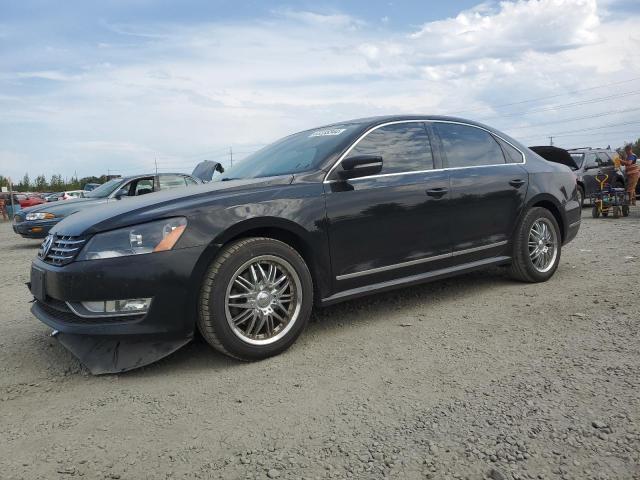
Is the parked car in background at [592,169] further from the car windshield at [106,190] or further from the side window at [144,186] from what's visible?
the car windshield at [106,190]

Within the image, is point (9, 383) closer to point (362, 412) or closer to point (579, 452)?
point (362, 412)

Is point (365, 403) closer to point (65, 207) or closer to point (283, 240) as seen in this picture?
point (283, 240)

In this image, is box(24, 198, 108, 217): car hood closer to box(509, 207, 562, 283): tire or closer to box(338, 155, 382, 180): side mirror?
box(338, 155, 382, 180): side mirror

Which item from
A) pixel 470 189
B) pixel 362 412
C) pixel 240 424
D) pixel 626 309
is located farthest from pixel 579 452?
pixel 470 189

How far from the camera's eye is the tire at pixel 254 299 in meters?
3.14

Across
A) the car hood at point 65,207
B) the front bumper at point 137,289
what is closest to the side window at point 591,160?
the car hood at point 65,207

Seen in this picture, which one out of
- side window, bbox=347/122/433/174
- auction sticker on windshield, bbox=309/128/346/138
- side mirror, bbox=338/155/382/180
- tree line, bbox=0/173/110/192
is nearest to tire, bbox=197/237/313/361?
side mirror, bbox=338/155/382/180

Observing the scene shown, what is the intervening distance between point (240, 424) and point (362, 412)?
0.59 meters

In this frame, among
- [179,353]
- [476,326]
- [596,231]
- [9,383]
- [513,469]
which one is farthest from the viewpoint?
[596,231]

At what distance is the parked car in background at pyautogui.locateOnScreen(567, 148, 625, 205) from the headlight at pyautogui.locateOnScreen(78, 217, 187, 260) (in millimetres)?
13916

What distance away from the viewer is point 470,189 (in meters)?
4.47

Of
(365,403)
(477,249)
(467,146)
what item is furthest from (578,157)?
(365,403)

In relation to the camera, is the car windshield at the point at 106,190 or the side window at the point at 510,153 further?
the car windshield at the point at 106,190

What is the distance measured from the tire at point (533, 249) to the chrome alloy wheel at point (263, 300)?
2.49 metres
